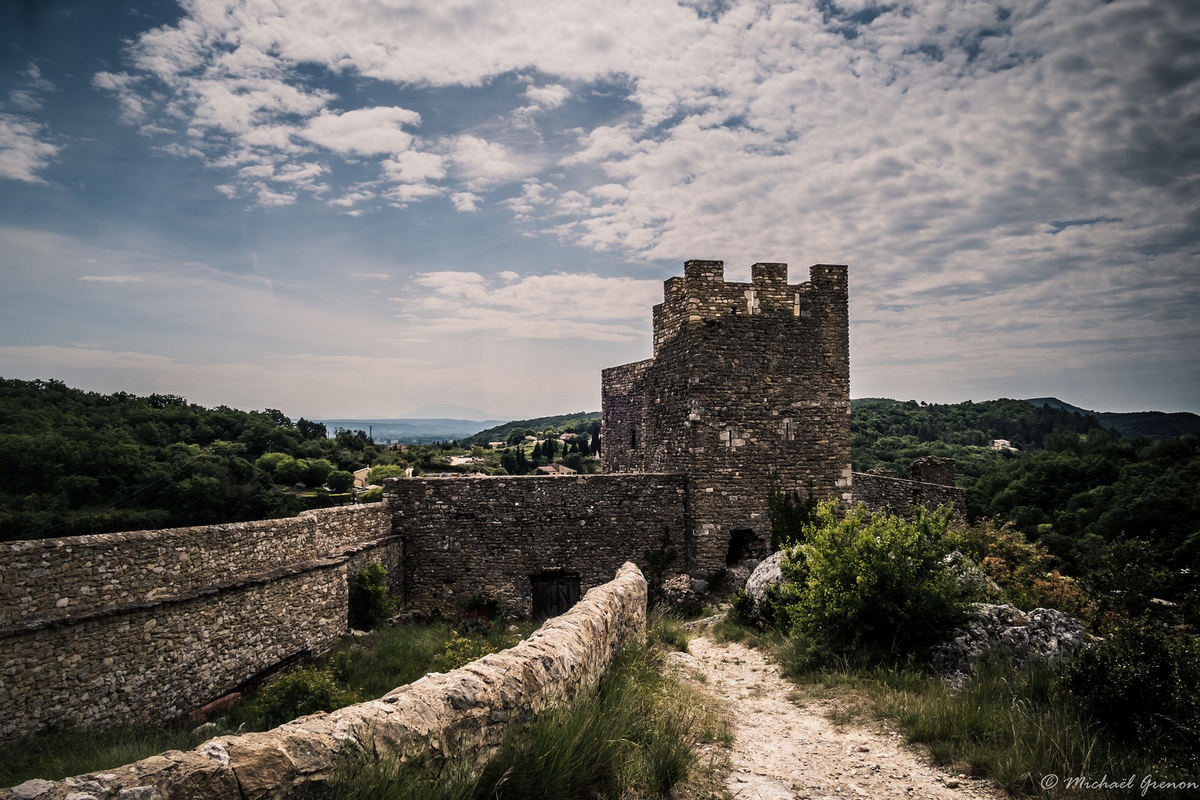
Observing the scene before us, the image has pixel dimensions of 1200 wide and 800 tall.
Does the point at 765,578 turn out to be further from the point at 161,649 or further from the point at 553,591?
the point at 161,649

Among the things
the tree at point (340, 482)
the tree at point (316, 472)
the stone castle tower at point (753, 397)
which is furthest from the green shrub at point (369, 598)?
the tree at point (316, 472)

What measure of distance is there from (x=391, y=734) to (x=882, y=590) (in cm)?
629

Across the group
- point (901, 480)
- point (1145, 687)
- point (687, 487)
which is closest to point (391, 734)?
point (1145, 687)

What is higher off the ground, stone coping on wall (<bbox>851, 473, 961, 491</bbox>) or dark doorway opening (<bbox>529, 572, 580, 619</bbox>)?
stone coping on wall (<bbox>851, 473, 961, 491</bbox>)

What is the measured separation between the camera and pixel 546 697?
4.39 m

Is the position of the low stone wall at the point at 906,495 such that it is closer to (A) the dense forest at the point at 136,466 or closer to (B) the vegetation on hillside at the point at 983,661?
(B) the vegetation on hillside at the point at 983,661

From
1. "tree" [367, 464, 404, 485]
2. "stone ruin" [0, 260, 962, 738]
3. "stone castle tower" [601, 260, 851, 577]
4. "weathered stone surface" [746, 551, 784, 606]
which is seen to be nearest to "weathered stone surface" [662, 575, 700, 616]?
"stone ruin" [0, 260, 962, 738]

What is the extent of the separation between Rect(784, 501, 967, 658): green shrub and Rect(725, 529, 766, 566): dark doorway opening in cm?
543

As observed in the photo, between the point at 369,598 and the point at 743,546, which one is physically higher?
the point at 743,546

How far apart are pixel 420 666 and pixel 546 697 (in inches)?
269

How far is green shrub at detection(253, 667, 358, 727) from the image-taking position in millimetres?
7781

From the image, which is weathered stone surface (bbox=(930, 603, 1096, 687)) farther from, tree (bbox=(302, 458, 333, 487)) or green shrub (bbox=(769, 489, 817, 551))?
tree (bbox=(302, 458, 333, 487))

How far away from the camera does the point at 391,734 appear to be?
325 cm

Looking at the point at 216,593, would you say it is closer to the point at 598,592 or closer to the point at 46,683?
the point at 46,683
